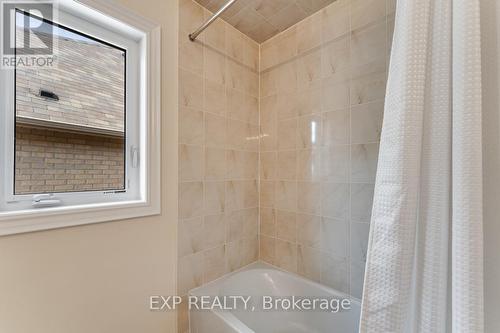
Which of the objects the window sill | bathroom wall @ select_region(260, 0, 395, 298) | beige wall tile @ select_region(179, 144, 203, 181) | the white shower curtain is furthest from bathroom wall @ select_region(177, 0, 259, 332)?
the white shower curtain

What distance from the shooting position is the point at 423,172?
686 mm

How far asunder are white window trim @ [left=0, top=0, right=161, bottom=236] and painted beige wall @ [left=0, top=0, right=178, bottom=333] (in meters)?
0.04

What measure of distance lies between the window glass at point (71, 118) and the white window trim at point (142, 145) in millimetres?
123

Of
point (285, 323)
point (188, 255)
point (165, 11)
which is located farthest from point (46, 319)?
point (165, 11)

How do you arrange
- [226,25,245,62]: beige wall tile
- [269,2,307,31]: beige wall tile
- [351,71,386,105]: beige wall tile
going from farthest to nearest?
[226,25,245,62]: beige wall tile → [269,2,307,31]: beige wall tile → [351,71,386,105]: beige wall tile

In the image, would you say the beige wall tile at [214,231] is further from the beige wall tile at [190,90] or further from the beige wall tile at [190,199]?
the beige wall tile at [190,90]

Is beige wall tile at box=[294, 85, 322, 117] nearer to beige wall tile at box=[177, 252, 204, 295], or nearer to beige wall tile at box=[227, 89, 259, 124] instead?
beige wall tile at box=[227, 89, 259, 124]

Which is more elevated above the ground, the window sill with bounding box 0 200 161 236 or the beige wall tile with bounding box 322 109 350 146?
the beige wall tile with bounding box 322 109 350 146

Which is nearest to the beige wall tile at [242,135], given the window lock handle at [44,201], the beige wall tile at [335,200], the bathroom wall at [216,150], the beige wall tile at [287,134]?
the bathroom wall at [216,150]

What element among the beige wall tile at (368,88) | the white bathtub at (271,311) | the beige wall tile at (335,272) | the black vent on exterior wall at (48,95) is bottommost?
the white bathtub at (271,311)

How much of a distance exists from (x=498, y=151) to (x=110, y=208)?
148cm

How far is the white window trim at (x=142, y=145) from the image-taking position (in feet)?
3.14

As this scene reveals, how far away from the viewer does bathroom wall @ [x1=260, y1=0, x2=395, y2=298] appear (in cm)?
130

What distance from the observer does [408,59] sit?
66 cm
